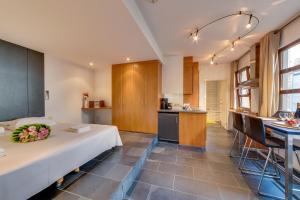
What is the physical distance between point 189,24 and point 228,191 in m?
2.86

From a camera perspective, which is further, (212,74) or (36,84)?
(212,74)

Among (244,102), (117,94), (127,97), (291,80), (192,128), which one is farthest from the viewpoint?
(244,102)

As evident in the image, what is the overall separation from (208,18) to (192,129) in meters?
2.50

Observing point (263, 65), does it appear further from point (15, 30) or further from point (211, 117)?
point (15, 30)

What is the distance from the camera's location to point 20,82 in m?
2.71

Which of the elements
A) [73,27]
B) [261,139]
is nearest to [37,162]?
[73,27]

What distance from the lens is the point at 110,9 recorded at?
1587 mm

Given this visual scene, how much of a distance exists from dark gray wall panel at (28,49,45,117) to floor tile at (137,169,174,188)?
2.95m

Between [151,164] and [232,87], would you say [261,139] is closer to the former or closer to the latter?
[151,164]

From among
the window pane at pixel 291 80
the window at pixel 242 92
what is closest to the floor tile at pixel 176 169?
the window pane at pixel 291 80

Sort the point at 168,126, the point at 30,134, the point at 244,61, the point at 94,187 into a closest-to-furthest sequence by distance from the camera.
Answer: the point at 94,187
the point at 30,134
the point at 168,126
the point at 244,61

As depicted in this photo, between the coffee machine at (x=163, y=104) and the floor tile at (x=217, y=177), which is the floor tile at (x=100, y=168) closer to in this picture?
the floor tile at (x=217, y=177)

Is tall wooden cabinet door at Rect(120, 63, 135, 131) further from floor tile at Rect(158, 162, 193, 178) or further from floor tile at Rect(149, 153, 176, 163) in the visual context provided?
floor tile at Rect(158, 162, 193, 178)

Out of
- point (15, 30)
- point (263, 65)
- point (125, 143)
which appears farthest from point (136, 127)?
point (263, 65)
